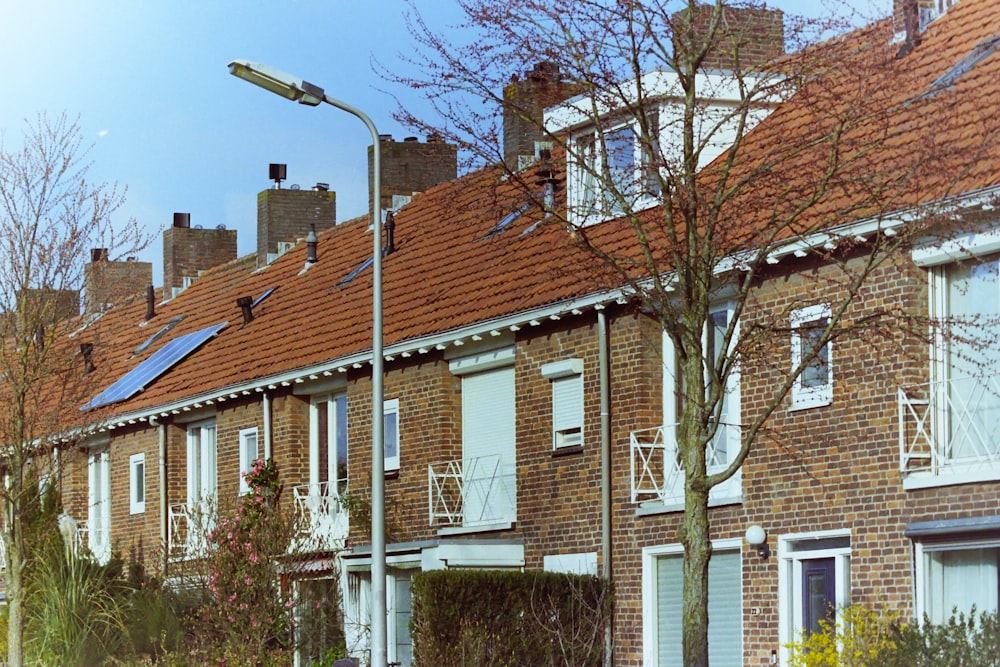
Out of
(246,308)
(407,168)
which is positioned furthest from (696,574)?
(407,168)

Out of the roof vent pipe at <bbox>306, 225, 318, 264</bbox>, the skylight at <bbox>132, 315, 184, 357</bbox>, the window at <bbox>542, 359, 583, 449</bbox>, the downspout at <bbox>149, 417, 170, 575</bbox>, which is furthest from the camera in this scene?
the skylight at <bbox>132, 315, 184, 357</bbox>

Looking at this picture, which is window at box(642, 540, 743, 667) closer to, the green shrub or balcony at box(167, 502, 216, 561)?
the green shrub

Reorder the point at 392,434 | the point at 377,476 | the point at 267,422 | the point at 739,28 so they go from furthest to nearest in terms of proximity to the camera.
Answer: the point at 267,422 → the point at 392,434 → the point at 377,476 → the point at 739,28

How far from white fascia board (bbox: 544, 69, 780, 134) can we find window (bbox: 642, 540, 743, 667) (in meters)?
5.21

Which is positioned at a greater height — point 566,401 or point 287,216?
point 287,216

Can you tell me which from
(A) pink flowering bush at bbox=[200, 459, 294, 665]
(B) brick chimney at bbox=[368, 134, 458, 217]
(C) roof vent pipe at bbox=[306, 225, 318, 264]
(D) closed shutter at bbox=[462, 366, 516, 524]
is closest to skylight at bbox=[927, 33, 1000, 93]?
(D) closed shutter at bbox=[462, 366, 516, 524]

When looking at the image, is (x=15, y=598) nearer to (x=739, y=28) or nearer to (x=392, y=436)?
(x=392, y=436)

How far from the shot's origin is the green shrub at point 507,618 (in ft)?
70.9

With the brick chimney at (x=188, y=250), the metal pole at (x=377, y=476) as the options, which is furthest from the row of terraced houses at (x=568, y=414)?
the brick chimney at (x=188, y=250)

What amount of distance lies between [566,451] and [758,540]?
169 inches

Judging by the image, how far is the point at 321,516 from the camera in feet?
96.3

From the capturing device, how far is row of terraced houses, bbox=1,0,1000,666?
18062mm

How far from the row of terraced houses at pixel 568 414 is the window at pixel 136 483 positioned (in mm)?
60

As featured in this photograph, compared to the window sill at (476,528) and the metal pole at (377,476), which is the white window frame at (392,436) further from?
the metal pole at (377,476)
